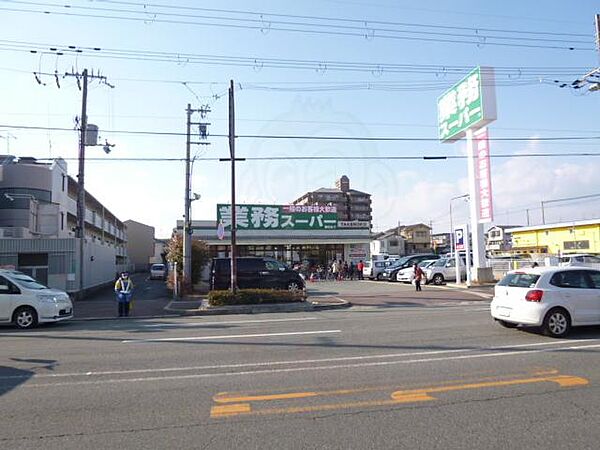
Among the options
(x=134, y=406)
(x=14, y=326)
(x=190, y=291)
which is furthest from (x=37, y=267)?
(x=134, y=406)

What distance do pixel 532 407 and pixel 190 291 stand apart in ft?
68.2

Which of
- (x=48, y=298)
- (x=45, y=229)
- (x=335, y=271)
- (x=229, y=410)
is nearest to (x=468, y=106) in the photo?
(x=335, y=271)

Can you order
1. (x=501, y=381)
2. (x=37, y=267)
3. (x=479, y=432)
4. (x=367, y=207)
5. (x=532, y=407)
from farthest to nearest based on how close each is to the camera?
(x=367, y=207), (x=37, y=267), (x=501, y=381), (x=532, y=407), (x=479, y=432)

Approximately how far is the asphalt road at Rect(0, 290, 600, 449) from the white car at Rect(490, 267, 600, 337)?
378mm

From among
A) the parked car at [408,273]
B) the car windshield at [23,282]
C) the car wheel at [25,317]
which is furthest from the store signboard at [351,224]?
the car wheel at [25,317]

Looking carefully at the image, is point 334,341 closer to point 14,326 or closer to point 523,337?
point 523,337

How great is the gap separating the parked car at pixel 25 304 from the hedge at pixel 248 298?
216 inches

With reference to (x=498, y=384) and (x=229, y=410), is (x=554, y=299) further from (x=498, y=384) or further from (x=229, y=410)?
(x=229, y=410)

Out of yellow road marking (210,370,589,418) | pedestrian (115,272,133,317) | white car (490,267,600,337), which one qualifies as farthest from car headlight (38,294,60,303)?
white car (490,267,600,337)

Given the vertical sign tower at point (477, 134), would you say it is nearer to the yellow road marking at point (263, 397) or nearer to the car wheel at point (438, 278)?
the car wheel at point (438, 278)

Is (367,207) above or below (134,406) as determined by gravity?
above

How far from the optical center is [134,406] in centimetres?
570

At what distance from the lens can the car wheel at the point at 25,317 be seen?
13.8m

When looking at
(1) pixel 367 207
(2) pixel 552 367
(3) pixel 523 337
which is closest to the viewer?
(2) pixel 552 367
